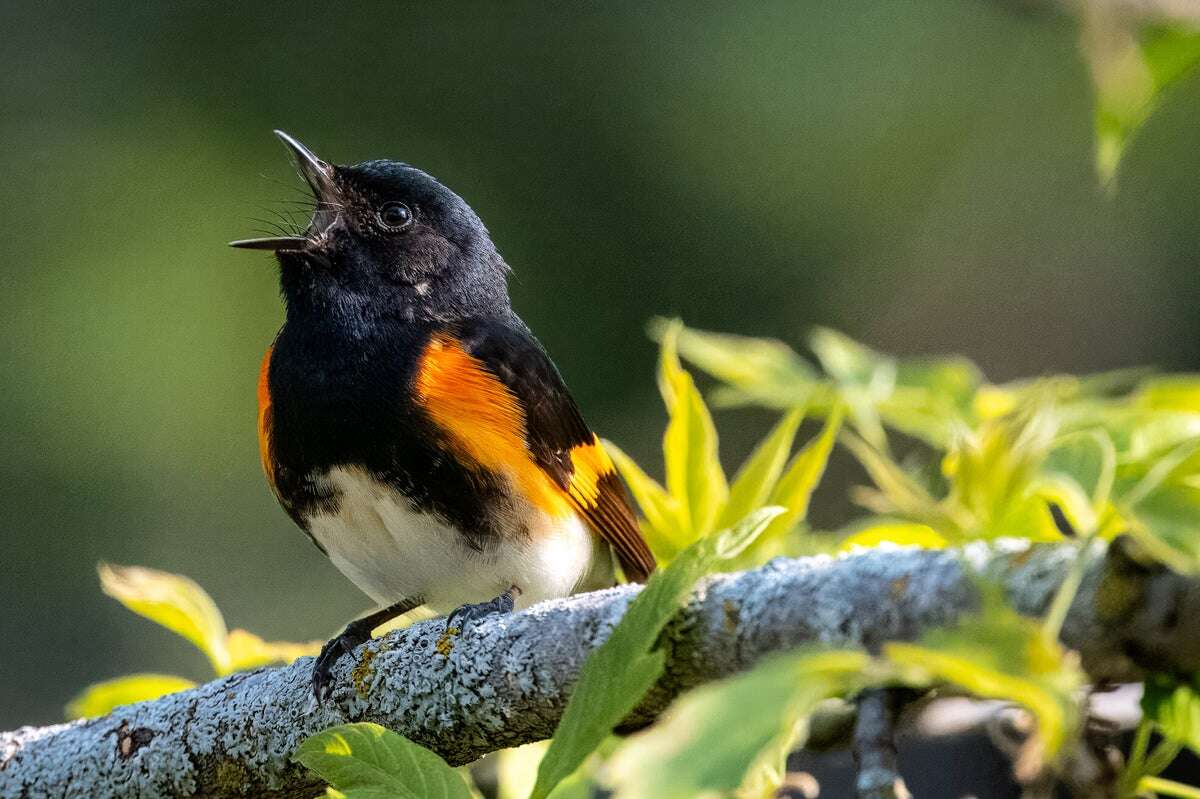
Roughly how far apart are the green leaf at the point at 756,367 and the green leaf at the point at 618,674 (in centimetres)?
63

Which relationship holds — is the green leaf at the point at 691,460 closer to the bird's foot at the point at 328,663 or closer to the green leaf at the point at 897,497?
the green leaf at the point at 897,497

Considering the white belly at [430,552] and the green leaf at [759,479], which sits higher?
the green leaf at [759,479]

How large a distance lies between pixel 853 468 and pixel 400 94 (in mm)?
3295

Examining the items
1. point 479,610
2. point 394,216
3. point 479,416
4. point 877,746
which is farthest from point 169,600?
point 394,216

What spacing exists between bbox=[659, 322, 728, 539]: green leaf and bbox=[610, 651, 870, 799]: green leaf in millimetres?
972

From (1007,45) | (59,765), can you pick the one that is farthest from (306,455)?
(1007,45)

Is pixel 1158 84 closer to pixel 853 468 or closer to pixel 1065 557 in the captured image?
pixel 1065 557

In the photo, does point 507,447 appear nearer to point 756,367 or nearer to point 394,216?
point 394,216

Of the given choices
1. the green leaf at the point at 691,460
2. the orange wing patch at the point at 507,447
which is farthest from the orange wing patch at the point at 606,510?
the green leaf at the point at 691,460

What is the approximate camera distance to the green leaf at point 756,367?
163cm

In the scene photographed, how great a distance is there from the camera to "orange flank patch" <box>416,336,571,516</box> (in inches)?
95.7

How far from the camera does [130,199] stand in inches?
270

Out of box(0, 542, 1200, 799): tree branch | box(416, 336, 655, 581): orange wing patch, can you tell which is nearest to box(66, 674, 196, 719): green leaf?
box(0, 542, 1200, 799): tree branch

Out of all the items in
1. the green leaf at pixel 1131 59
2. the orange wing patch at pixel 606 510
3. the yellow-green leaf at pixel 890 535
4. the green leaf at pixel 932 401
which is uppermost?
the green leaf at pixel 1131 59
